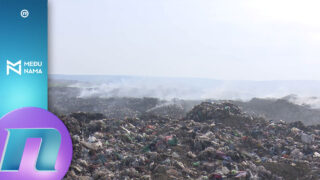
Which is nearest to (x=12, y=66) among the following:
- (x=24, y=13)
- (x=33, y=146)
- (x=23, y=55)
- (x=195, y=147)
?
(x=23, y=55)

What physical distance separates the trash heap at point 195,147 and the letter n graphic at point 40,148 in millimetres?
486

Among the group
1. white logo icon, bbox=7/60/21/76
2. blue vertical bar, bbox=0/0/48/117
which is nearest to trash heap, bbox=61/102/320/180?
blue vertical bar, bbox=0/0/48/117

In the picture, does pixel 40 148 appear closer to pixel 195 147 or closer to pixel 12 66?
pixel 12 66

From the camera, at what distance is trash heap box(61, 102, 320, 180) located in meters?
6.32

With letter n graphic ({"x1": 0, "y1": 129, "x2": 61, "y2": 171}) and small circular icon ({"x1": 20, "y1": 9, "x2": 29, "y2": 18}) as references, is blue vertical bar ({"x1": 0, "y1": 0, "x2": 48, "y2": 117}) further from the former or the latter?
letter n graphic ({"x1": 0, "y1": 129, "x2": 61, "y2": 171})

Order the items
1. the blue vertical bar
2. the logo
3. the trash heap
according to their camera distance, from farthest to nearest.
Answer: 1. the trash heap
2. the blue vertical bar
3. the logo

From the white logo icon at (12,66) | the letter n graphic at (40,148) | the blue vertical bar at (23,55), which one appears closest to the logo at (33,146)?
the letter n graphic at (40,148)

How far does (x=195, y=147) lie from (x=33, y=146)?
289cm

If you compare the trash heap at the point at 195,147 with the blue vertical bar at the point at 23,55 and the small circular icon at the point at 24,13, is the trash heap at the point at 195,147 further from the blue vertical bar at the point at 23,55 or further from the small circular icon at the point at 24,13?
the small circular icon at the point at 24,13

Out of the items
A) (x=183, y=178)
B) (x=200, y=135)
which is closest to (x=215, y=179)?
(x=183, y=178)

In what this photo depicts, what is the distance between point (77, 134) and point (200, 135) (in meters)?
2.38

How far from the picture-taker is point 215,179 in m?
6.05

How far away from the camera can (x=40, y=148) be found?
5750 mm

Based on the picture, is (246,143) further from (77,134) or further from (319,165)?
(77,134)
